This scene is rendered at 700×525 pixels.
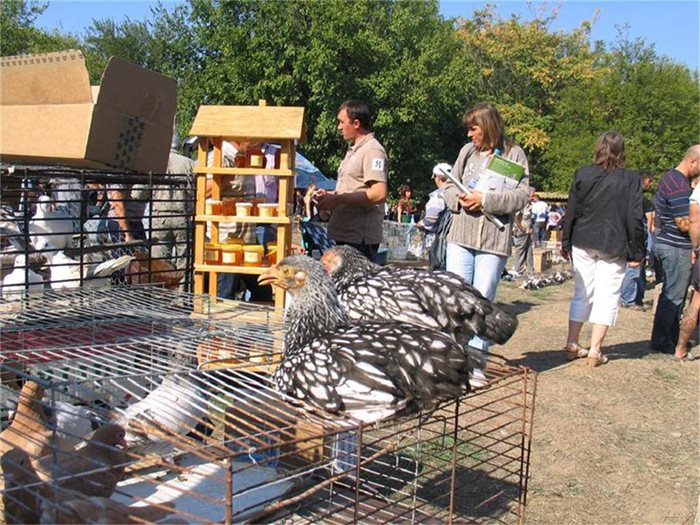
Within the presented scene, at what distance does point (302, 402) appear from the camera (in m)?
2.19

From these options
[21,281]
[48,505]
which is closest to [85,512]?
[48,505]

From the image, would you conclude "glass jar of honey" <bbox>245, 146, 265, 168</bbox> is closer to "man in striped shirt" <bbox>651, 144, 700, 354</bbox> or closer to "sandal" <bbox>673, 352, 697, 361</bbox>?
"man in striped shirt" <bbox>651, 144, 700, 354</bbox>

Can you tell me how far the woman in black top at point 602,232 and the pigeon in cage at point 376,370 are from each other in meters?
3.78

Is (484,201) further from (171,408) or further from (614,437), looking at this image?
(171,408)

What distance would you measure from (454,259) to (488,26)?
38.9 metres

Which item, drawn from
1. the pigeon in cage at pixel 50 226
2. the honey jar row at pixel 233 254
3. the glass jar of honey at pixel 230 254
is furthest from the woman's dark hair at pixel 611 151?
the pigeon in cage at pixel 50 226

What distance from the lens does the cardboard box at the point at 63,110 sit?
2.85 m

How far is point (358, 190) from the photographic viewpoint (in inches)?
174

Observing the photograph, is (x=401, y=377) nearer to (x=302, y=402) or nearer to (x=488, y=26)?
(x=302, y=402)

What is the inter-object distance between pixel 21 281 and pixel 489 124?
3.01m

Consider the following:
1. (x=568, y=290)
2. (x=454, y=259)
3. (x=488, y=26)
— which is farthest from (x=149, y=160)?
(x=488, y=26)

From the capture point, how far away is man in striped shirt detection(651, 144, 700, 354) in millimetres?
6227

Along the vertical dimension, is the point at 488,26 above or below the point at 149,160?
above

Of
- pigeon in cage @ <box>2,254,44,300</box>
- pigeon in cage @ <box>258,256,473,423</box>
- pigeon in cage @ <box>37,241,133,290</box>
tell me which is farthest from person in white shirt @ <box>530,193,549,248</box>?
pigeon in cage @ <box>258,256,473,423</box>
